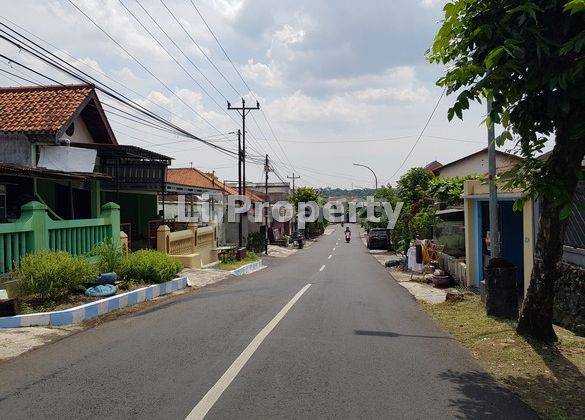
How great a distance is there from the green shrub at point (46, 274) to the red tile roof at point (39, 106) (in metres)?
6.18

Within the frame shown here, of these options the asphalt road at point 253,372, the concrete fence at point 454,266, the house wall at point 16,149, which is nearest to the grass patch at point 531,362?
the asphalt road at point 253,372

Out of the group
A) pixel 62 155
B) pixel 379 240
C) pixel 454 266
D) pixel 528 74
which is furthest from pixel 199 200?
pixel 528 74

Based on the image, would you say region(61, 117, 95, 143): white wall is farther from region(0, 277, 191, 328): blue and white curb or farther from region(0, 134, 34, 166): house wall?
region(0, 277, 191, 328): blue and white curb

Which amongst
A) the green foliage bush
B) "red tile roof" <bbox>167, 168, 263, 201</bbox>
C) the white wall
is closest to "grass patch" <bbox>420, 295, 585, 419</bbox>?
the white wall

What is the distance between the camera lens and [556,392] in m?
5.89

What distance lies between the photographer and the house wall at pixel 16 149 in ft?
50.5

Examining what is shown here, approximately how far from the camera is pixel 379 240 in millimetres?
46375

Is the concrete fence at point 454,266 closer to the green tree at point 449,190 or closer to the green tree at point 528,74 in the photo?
the green tree at point 449,190

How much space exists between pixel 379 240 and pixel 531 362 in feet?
130

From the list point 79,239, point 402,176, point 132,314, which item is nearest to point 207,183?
point 402,176

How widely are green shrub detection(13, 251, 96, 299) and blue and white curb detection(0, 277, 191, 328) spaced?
69 cm

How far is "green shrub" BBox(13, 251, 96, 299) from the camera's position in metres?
10.1

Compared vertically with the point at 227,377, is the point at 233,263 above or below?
below

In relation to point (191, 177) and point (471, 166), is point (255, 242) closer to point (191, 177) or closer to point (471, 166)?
point (191, 177)
